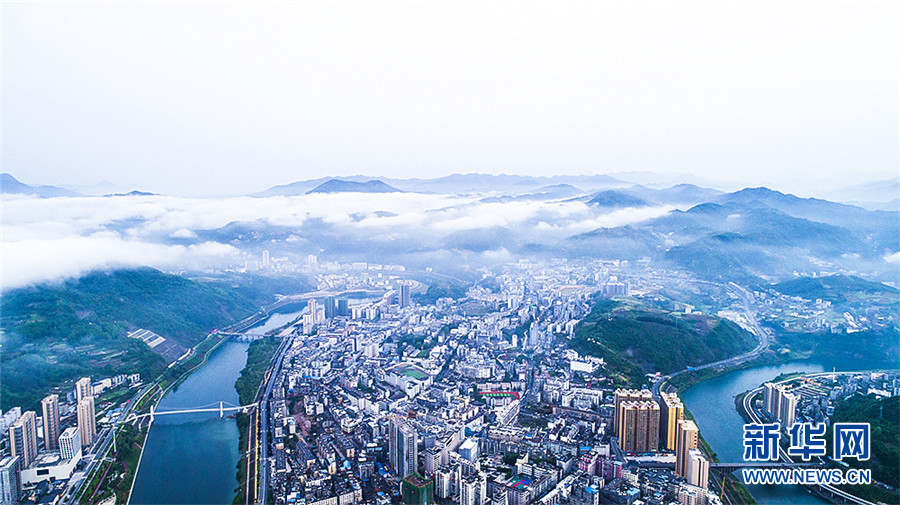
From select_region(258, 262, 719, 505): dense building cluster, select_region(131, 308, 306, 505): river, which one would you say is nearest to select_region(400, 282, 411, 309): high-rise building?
select_region(258, 262, 719, 505): dense building cluster

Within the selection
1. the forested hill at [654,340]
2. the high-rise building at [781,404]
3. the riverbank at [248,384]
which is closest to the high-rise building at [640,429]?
the high-rise building at [781,404]

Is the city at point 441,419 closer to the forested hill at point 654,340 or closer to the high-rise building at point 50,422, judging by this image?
the high-rise building at point 50,422

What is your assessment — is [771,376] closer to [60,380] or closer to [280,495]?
[280,495]

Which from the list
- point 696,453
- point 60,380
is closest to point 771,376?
point 696,453

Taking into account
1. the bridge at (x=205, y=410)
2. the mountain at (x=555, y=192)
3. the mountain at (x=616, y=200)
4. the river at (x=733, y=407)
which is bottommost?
the river at (x=733, y=407)

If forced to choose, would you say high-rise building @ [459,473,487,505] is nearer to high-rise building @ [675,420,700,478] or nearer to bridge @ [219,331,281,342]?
high-rise building @ [675,420,700,478]

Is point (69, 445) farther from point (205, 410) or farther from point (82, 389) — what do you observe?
point (205, 410)
